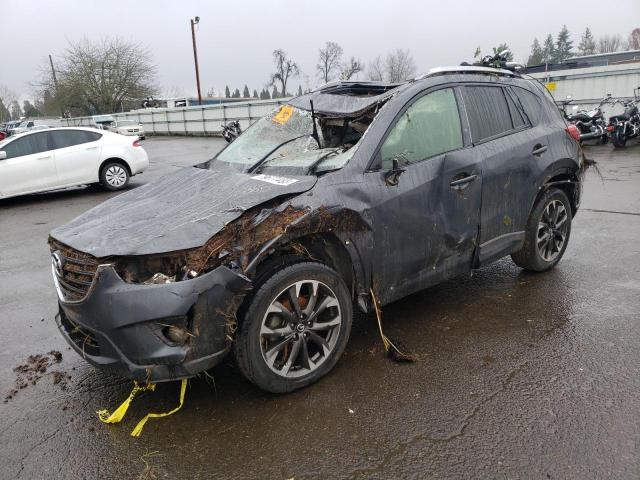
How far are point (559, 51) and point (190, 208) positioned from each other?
108 m

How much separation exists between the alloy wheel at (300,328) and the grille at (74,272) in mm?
996

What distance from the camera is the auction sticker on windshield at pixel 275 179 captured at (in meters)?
3.22

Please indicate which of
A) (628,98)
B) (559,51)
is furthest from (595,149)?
(559,51)

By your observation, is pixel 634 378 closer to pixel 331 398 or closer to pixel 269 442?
pixel 331 398

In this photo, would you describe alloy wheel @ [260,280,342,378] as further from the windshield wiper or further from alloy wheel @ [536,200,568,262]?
alloy wheel @ [536,200,568,262]

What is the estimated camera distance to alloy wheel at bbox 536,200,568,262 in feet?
15.6

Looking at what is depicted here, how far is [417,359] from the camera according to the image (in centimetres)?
351

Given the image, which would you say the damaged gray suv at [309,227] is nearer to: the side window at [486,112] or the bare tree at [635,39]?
the side window at [486,112]

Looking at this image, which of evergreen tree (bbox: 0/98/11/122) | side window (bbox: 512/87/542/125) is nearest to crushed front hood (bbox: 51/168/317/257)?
side window (bbox: 512/87/542/125)

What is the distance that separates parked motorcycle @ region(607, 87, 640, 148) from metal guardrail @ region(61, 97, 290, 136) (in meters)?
15.4

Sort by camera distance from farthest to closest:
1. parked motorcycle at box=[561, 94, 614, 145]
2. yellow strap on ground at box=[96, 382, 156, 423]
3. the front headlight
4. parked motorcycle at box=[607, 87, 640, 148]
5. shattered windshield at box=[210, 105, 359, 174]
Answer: parked motorcycle at box=[561, 94, 614, 145]
parked motorcycle at box=[607, 87, 640, 148]
shattered windshield at box=[210, 105, 359, 174]
yellow strap on ground at box=[96, 382, 156, 423]
the front headlight

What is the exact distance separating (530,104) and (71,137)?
9629mm

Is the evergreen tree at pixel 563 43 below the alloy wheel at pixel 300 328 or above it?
above

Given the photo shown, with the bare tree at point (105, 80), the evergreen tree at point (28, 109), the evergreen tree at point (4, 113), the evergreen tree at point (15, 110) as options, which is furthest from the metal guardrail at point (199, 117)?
the evergreen tree at point (15, 110)
